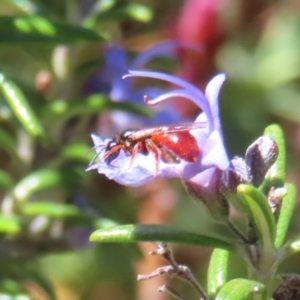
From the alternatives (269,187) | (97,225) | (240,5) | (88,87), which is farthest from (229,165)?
(240,5)

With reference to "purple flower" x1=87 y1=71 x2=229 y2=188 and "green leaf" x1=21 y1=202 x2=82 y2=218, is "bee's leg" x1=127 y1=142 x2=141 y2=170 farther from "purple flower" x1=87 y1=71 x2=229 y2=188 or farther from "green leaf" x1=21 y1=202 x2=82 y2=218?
"green leaf" x1=21 y1=202 x2=82 y2=218

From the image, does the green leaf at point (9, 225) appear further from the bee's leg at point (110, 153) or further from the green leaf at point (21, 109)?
the bee's leg at point (110, 153)

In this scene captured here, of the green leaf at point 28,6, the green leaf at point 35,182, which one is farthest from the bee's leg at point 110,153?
the green leaf at point 28,6

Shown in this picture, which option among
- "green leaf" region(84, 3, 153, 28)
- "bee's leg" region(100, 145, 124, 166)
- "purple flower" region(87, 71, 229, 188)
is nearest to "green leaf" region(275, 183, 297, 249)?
"purple flower" region(87, 71, 229, 188)

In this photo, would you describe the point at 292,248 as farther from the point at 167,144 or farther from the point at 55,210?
the point at 55,210

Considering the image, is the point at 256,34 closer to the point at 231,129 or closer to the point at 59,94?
the point at 231,129

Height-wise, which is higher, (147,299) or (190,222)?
(190,222)
